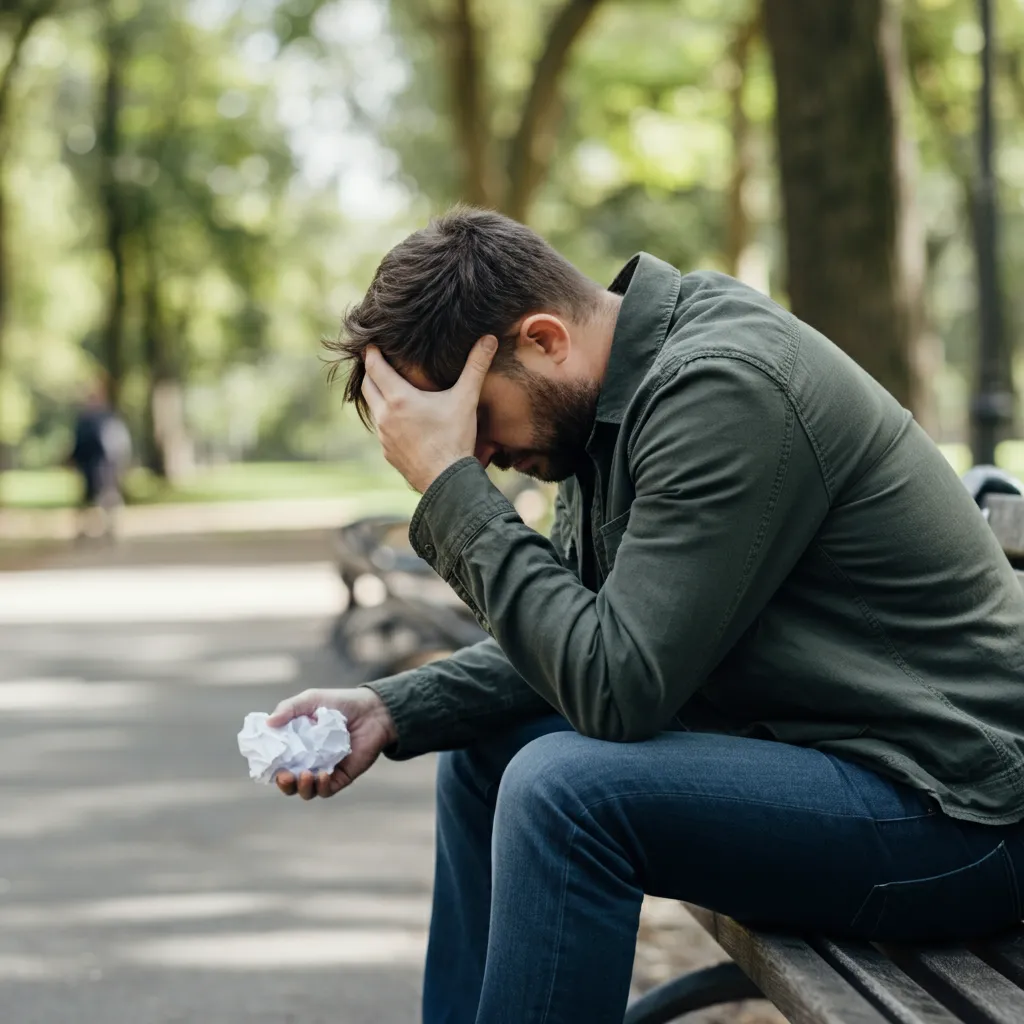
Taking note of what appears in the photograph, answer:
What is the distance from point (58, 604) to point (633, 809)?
39.0 ft

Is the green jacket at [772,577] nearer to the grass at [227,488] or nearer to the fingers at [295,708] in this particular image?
the fingers at [295,708]

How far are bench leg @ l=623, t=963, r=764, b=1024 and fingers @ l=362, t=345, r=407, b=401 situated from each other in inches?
48.8

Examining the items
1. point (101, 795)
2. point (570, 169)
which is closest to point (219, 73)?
point (570, 169)

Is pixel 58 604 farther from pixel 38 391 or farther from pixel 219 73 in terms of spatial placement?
pixel 38 391

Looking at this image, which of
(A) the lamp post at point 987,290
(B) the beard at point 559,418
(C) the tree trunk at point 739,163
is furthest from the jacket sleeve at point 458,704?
(C) the tree trunk at point 739,163

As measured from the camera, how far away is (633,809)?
2.08 metres

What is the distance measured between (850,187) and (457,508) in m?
5.46

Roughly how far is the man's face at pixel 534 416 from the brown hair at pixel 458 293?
0.03 meters

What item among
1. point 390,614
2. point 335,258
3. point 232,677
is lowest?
point 335,258

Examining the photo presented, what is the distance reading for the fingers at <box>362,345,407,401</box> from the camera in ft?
8.09

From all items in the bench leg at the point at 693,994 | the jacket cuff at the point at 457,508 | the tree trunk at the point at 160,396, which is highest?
the jacket cuff at the point at 457,508

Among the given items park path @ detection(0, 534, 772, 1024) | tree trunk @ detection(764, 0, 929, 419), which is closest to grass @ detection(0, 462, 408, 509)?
park path @ detection(0, 534, 772, 1024)

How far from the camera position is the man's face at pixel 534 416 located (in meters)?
2.48

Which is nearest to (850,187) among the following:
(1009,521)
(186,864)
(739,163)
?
(186,864)
